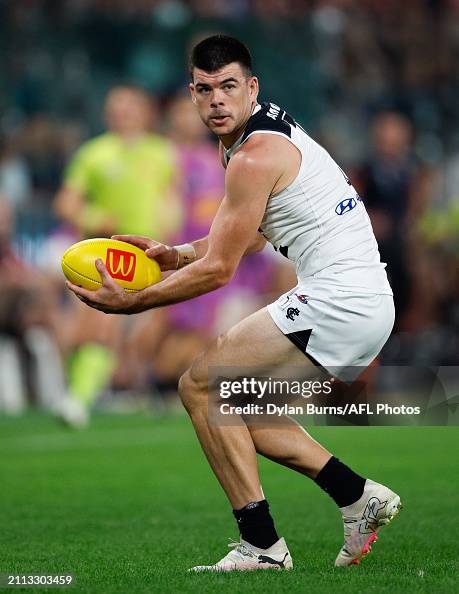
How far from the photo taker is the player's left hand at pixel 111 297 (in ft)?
17.6

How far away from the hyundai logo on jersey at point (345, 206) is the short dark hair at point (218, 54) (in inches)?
28.0

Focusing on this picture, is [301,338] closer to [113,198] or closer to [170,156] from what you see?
[113,198]

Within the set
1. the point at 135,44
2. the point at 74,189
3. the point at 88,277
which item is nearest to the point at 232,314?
the point at 74,189

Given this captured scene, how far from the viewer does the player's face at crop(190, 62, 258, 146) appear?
17.9 ft

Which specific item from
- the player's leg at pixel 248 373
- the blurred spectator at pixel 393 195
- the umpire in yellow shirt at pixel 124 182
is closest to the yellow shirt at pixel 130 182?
the umpire in yellow shirt at pixel 124 182

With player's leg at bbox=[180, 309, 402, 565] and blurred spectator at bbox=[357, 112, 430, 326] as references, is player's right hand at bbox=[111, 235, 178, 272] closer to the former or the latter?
player's leg at bbox=[180, 309, 402, 565]

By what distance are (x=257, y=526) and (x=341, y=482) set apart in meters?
0.44

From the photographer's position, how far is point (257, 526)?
546 centimetres

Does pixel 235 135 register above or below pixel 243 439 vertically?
above

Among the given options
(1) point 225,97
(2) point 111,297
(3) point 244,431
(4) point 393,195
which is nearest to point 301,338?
(3) point 244,431

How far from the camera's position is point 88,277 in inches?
220

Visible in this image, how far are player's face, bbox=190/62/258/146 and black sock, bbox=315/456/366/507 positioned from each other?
5.14ft

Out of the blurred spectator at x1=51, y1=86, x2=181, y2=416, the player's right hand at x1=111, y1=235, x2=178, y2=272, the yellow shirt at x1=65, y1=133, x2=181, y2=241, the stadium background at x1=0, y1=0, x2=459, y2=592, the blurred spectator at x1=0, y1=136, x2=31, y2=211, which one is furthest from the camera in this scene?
the blurred spectator at x1=0, y1=136, x2=31, y2=211

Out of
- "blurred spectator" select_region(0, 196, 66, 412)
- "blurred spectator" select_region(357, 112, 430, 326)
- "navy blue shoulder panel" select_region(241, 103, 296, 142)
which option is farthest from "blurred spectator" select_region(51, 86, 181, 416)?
"navy blue shoulder panel" select_region(241, 103, 296, 142)
